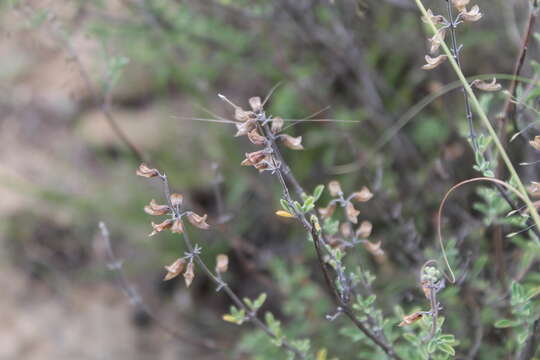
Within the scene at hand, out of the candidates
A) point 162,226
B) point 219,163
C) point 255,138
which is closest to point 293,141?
point 255,138

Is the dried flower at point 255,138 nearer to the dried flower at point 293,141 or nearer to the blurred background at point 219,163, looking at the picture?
the dried flower at point 293,141

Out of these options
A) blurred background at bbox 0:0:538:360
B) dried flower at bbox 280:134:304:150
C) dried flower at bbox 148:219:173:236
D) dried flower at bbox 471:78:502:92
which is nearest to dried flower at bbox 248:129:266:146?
dried flower at bbox 280:134:304:150

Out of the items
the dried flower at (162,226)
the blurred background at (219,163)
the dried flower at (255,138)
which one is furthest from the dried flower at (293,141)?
the blurred background at (219,163)

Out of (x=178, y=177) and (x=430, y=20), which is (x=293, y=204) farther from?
(x=178, y=177)

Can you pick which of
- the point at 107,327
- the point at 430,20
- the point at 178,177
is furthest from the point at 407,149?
the point at 107,327

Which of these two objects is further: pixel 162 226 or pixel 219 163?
pixel 219 163

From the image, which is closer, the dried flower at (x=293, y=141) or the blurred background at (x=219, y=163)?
the dried flower at (x=293, y=141)

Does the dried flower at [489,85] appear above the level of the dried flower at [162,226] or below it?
above

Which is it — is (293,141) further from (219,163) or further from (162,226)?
(219,163)

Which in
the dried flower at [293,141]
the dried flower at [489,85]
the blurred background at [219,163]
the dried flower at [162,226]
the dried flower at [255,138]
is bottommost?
the blurred background at [219,163]
